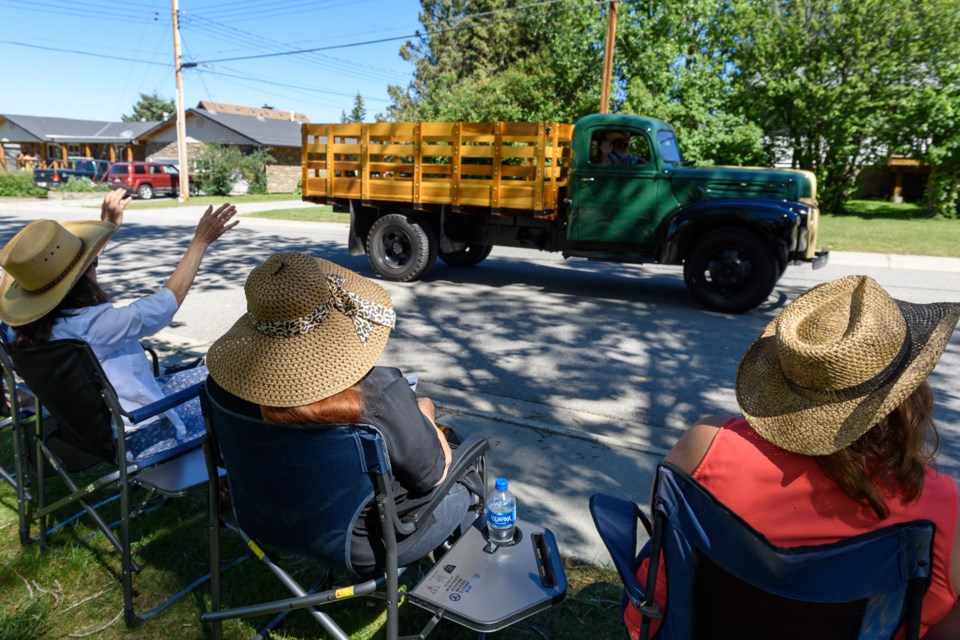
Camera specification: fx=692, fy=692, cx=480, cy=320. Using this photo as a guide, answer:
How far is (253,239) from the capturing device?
46.0 feet

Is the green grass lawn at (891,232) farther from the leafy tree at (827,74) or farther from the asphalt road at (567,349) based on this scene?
the leafy tree at (827,74)

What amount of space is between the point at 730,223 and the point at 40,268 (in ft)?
22.2

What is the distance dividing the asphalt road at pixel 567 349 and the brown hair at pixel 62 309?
84.1 inches

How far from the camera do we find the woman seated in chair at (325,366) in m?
1.96

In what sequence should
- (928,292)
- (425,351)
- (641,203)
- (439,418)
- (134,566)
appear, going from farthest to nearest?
(928,292) → (641,203) → (425,351) → (439,418) → (134,566)

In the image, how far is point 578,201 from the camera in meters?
8.41

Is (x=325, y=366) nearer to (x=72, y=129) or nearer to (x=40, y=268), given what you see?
(x=40, y=268)

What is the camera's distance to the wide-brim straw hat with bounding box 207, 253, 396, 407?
195cm

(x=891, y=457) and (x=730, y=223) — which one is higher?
(x=730, y=223)

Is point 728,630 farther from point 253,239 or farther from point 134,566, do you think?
point 253,239

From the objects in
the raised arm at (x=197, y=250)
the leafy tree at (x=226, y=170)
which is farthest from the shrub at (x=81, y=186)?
the raised arm at (x=197, y=250)

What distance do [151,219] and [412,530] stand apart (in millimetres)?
20166

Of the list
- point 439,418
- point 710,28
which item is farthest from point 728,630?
point 710,28

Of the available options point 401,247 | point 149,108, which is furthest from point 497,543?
point 149,108
